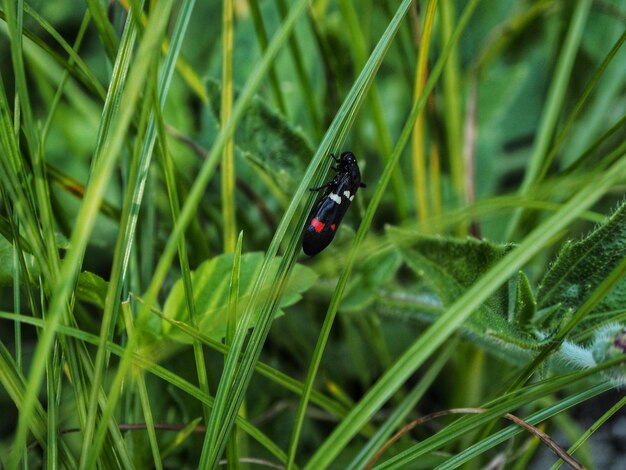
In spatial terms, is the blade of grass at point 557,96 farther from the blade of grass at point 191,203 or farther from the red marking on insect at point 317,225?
the blade of grass at point 191,203

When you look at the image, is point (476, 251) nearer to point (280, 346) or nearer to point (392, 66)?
point (280, 346)

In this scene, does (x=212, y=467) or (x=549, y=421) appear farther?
(x=549, y=421)

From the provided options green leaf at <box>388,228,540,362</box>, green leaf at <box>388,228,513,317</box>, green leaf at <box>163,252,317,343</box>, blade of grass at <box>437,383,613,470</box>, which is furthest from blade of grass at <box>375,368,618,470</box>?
green leaf at <box>163,252,317,343</box>

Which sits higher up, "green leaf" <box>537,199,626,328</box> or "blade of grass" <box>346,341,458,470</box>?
"green leaf" <box>537,199,626,328</box>

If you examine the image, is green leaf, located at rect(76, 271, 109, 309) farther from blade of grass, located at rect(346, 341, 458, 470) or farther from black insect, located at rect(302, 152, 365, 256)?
blade of grass, located at rect(346, 341, 458, 470)

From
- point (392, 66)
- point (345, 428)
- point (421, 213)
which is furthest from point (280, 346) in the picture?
point (392, 66)

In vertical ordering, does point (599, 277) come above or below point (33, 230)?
below

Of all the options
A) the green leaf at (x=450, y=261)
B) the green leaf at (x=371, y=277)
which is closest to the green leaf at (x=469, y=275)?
the green leaf at (x=450, y=261)

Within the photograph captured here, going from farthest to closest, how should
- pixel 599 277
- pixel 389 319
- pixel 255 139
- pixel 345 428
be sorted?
pixel 389 319 < pixel 255 139 < pixel 599 277 < pixel 345 428
